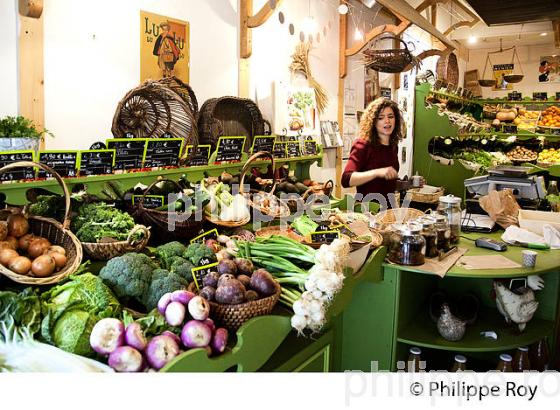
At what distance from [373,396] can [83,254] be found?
4.65ft

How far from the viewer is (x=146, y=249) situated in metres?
2.47

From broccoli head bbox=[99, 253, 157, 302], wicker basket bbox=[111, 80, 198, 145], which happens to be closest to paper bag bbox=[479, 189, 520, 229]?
wicker basket bbox=[111, 80, 198, 145]

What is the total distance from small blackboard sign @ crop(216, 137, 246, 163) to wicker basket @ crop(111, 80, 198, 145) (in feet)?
Result: 0.58

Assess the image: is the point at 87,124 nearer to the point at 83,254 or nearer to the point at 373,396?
the point at 83,254

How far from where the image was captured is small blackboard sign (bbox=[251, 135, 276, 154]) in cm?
388

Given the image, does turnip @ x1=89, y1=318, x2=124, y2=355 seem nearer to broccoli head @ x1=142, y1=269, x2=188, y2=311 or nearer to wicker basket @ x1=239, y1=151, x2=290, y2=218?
broccoli head @ x1=142, y1=269, x2=188, y2=311

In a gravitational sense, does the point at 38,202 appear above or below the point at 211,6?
below

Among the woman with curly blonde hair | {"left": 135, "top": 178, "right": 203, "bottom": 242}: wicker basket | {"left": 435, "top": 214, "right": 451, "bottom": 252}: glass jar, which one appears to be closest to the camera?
{"left": 135, "top": 178, "right": 203, "bottom": 242}: wicker basket

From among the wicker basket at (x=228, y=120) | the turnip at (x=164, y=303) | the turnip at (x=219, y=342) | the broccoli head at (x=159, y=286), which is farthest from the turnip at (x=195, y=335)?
the wicker basket at (x=228, y=120)

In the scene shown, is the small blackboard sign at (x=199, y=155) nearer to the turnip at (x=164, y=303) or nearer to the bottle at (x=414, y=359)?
the turnip at (x=164, y=303)

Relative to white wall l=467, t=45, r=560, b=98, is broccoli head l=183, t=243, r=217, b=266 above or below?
below

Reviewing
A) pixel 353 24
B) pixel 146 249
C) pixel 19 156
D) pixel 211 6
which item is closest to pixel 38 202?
pixel 19 156

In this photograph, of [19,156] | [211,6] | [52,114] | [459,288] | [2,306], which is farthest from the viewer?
[211,6]

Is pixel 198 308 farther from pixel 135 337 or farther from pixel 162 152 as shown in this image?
pixel 162 152
